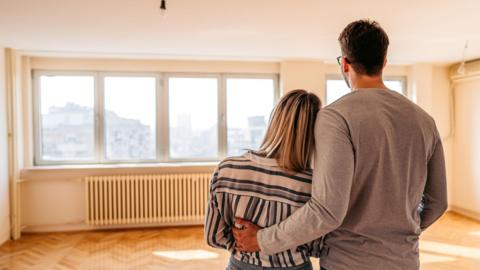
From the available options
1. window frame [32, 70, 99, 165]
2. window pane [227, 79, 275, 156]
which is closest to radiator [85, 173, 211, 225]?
window frame [32, 70, 99, 165]

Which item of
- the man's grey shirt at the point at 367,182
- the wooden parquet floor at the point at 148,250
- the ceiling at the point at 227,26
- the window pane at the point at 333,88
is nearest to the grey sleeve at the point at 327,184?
the man's grey shirt at the point at 367,182

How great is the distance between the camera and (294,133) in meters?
1.09

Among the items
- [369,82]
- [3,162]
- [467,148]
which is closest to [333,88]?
[467,148]

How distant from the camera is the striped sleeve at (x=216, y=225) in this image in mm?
1145

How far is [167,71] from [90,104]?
1.15m

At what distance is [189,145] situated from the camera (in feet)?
15.9

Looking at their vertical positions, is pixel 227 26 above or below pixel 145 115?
above

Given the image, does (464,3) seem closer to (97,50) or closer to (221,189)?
(221,189)

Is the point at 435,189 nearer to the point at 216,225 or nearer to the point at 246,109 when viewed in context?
the point at 216,225

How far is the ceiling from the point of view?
104 inches

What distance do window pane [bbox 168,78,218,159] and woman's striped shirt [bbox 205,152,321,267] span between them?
12.3ft

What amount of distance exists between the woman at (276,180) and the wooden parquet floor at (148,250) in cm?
233

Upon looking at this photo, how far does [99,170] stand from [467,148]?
209 inches

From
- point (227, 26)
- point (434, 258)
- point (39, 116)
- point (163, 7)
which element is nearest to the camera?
point (163, 7)
